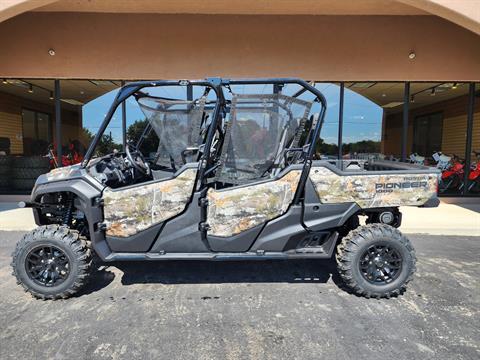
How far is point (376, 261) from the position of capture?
3293 mm

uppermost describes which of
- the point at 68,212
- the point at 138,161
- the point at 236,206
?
the point at 138,161

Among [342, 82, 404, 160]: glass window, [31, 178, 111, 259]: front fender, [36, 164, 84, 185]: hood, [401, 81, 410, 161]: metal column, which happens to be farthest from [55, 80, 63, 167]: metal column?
[401, 81, 410, 161]: metal column

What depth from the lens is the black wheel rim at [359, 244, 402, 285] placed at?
3.29 meters

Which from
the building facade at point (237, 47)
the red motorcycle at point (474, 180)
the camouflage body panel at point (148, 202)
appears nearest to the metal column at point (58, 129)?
the building facade at point (237, 47)

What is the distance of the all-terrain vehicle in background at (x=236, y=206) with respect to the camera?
3.16 meters

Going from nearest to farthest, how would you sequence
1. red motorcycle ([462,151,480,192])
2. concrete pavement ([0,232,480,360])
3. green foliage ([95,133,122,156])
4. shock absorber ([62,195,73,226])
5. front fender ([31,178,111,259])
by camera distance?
concrete pavement ([0,232,480,360])
front fender ([31,178,111,259])
shock absorber ([62,195,73,226])
green foliage ([95,133,122,156])
red motorcycle ([462,151,480,192])

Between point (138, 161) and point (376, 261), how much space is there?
290 cm

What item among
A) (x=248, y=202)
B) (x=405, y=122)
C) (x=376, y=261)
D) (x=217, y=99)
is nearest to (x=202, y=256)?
(x=248, y=202)

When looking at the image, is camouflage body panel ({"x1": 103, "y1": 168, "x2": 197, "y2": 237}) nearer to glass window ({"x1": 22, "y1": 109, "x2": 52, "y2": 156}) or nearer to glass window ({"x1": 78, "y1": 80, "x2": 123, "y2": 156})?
glass window ({"x1": 78, "y1": 80, "x2": 123, "y2": 156})

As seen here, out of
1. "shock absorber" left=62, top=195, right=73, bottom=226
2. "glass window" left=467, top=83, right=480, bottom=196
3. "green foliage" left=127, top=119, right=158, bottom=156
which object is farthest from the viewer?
"glass window" left=467, top=83, right=480, bottom=196

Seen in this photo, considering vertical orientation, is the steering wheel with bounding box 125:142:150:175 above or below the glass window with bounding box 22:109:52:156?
below

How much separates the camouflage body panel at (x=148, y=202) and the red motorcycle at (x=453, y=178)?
7.59 meters

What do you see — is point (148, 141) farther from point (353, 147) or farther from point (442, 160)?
point (442, 160)

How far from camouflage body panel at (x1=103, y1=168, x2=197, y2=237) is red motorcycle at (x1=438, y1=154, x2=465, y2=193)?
7.59 m
